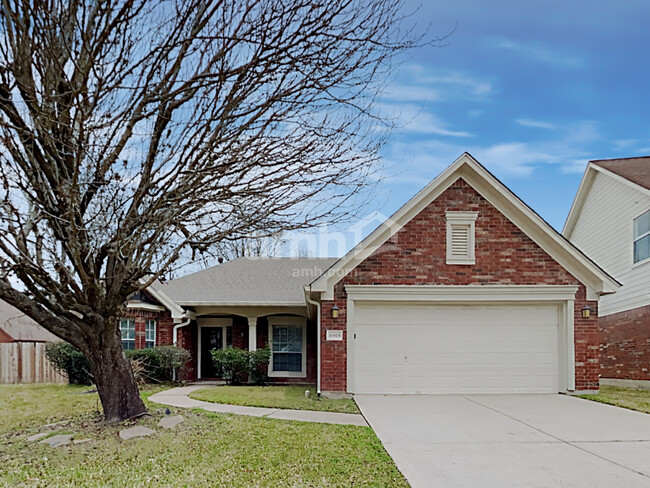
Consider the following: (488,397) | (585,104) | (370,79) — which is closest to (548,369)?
(488,397)

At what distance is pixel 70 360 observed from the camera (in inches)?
672

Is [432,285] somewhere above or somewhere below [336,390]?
above

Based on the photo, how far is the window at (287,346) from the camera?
1794 cm

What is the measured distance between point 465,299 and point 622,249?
7840 millimetres

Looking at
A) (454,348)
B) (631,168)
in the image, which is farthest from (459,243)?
(631,168)

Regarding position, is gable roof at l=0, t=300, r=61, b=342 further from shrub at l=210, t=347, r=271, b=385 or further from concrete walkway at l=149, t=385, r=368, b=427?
concrete walkway at l=149, t=385, r=368, b=427

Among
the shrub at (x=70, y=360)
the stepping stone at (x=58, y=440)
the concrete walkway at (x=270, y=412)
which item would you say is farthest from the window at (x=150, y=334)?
the stepping stone at (x=58, y=440)

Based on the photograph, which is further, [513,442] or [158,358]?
[158,358]

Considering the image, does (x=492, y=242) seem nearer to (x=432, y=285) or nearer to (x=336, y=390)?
(x=432, y=285)

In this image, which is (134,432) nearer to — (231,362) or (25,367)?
(231,362)

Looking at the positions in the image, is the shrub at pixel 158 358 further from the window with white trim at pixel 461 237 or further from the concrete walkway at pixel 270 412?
the window with white trim at pixel 461 237

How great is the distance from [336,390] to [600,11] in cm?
947

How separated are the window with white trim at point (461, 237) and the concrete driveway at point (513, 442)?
127 inches

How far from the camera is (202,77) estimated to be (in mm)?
7949
